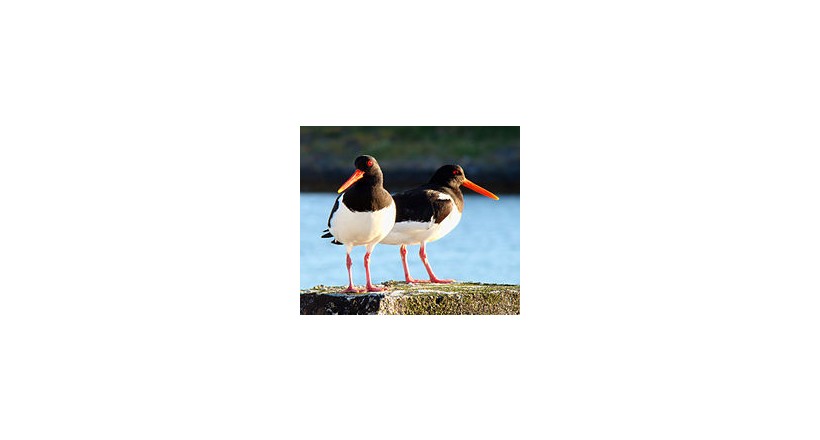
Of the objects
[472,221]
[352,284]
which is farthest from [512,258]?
[352,284]

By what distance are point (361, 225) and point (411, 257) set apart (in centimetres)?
116

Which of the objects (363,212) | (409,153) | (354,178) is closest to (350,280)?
(363,212)

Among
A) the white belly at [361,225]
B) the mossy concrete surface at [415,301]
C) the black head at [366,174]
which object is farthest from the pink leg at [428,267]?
the black head at [366,174]

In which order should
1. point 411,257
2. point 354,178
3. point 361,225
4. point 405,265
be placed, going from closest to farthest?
point 354,178 < point 361,225 < point 405,265 < point 411,257

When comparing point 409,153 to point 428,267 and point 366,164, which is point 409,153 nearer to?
point 428,267

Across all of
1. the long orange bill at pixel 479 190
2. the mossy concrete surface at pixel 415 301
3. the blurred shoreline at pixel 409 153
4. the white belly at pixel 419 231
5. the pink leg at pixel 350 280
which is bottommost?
the mossy concrete surface at pixel 415 301

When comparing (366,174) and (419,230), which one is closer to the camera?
(366,174)

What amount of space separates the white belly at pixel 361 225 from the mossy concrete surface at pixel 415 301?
45 centimetres

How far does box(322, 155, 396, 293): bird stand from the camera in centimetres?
791

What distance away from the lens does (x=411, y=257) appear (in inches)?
357

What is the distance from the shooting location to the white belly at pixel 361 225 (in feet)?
26.2

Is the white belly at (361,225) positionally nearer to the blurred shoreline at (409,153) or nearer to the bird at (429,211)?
the bird at (429,211)

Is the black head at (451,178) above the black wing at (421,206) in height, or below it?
above

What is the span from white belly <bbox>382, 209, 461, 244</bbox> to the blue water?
0.82 feet
